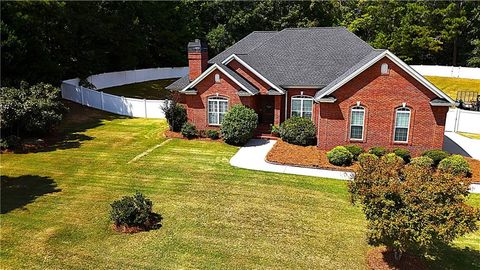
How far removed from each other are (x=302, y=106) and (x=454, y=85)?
Result: 109ft

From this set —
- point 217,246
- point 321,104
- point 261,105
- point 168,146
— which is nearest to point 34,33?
point 168,146

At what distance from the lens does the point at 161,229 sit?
1538 centimetres

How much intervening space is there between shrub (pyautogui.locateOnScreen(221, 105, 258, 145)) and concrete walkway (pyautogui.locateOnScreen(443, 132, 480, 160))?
12.7 m

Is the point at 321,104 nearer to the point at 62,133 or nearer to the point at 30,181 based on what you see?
the point at 30,181

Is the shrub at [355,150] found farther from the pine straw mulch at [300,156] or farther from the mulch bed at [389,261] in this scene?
the mulch bed at [389,261]

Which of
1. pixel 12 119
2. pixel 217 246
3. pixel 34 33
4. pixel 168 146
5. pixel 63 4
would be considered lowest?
pixel 217 246

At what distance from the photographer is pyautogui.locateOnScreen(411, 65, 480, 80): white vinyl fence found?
52.9 metres

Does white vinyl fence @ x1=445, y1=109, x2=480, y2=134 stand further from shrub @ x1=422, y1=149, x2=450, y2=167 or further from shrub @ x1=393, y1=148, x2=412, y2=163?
shrub @ x1=393, y1=148, x2=412, y2=163

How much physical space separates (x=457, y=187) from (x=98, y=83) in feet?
143

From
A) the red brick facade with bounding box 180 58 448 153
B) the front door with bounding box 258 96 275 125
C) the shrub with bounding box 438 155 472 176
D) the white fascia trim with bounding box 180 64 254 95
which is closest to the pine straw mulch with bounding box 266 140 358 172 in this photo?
the red brick facade with bounding box 180 58 448 153

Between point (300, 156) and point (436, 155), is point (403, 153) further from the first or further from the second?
point (300, 156)

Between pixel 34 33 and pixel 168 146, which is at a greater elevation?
pixel 34 33

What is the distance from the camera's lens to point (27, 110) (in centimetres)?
2494

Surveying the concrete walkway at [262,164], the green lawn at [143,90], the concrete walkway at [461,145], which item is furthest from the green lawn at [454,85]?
the green lawn at [143,90]
